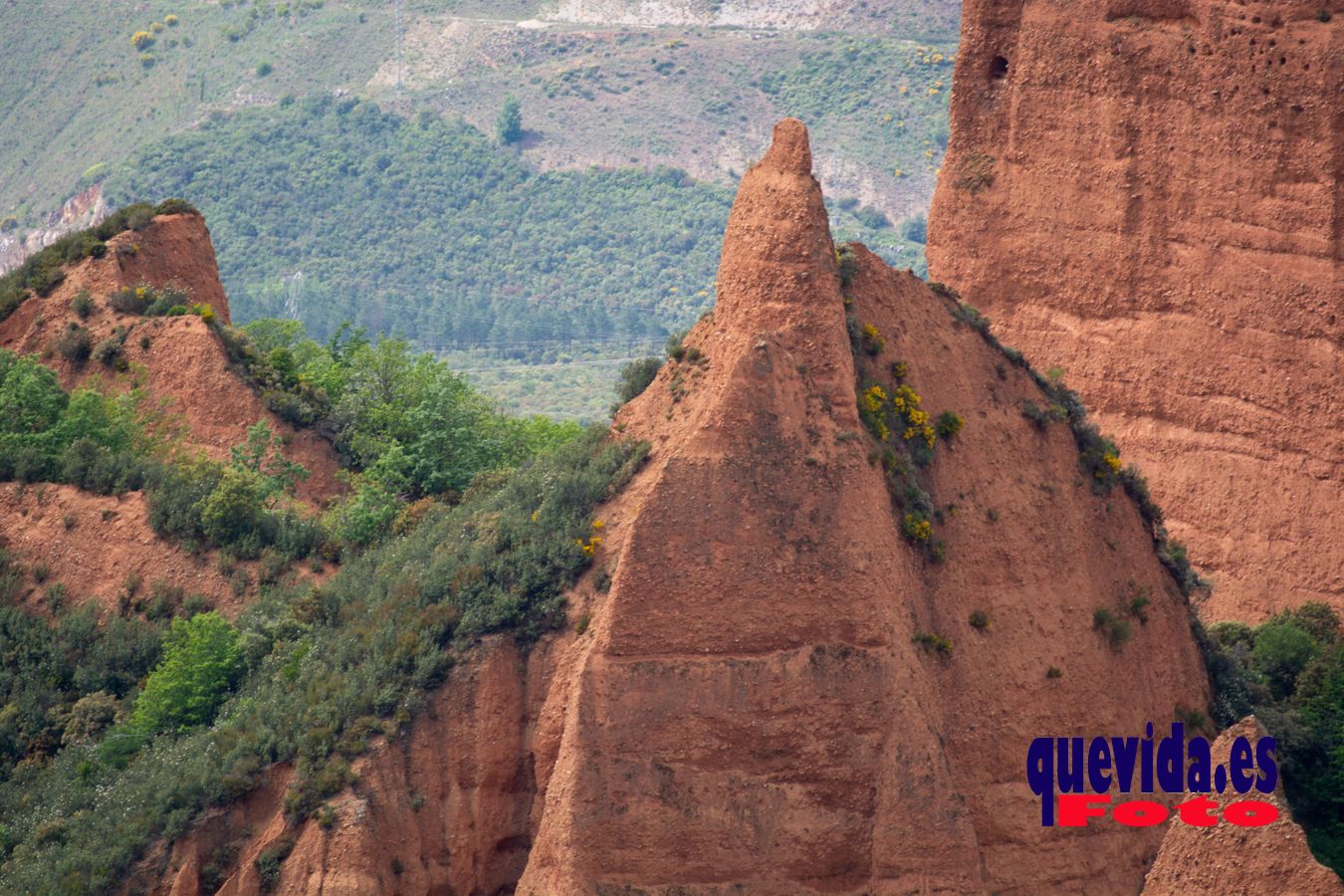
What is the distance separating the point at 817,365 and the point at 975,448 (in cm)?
459

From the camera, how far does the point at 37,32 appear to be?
173875 mm

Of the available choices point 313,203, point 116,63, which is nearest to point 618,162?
point 313,203

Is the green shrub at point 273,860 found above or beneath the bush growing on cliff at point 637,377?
beneath

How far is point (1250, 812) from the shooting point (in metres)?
30.1

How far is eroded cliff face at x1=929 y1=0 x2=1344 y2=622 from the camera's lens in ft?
181

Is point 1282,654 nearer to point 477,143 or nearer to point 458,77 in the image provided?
point 477,143

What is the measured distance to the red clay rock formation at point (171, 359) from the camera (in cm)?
5722

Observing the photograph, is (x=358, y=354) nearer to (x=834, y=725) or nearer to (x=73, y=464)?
(x=73, y=464)

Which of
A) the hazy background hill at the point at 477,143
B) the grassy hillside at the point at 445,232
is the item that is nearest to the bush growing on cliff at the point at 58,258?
the hazy background hill at the point at 477,143

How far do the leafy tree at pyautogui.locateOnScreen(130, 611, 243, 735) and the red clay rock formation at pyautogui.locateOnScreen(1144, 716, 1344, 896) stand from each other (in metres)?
20.3

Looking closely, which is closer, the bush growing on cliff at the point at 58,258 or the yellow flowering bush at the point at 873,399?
the yellow flowering bush at the point at 873,399

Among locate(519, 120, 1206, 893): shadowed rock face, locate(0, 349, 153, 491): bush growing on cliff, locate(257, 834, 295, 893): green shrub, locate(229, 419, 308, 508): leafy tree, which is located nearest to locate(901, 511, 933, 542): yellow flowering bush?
locate(519, 120, 1206, 893): shadowed rock face

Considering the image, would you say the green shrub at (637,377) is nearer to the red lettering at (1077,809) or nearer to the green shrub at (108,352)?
the red lettering at (1077,809)

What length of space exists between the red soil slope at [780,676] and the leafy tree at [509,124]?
117 m
